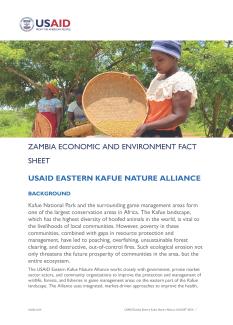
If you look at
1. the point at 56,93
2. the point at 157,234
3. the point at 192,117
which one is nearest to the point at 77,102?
the point at 56,93

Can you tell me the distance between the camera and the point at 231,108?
5.43 meters

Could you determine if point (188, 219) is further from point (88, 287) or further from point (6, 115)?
point (6, 115)

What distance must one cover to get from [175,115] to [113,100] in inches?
22.9

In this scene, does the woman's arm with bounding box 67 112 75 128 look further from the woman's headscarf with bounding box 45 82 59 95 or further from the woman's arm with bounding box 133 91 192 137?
the woman's arm with bounding box 133 91 192 137

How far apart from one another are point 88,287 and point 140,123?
1.54 m

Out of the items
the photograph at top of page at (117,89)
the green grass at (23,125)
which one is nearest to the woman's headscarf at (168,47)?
the photograph at top of page at (117,89)

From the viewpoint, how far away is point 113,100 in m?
5.35

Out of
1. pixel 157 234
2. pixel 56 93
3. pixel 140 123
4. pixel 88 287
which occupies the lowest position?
pixel 88 287
